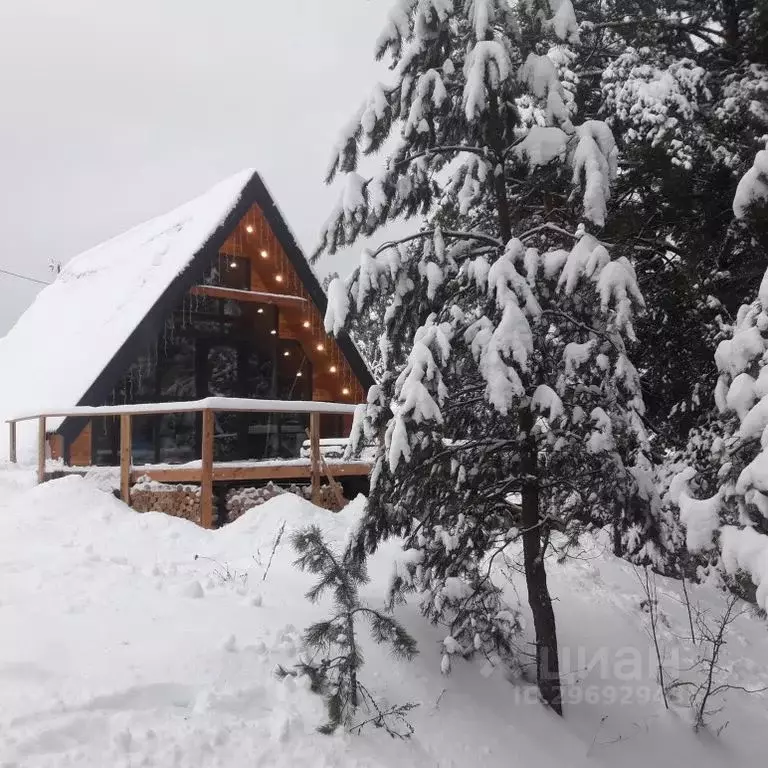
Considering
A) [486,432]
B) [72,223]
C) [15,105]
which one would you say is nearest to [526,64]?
[486,432]

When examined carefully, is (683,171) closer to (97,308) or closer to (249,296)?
(249,296)

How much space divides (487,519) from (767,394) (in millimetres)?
2481

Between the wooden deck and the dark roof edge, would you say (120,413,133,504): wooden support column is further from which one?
the dark roof edge

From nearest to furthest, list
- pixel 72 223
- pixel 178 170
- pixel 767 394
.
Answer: pixel 767 394, pixel 72 223, pixel 178 170

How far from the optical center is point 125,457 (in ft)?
26.3

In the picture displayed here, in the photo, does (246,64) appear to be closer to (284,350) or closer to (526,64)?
(284,350)

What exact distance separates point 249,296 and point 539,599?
9170 millimetres

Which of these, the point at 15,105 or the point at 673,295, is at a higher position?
the point at 15,105

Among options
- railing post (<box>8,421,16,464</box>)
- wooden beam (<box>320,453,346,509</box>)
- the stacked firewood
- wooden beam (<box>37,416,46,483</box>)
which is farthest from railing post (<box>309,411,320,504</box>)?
railing post (<box>8,421,16,464</box>)

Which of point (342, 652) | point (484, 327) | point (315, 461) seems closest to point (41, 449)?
point (315, 461)

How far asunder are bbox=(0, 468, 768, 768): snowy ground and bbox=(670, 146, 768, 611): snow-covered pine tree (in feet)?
6.93

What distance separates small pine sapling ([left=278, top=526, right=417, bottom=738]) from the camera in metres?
3.70

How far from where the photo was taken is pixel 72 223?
13312 cm

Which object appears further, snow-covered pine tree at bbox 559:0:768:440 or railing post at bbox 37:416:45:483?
railing post at bbox 37:416:45:483
